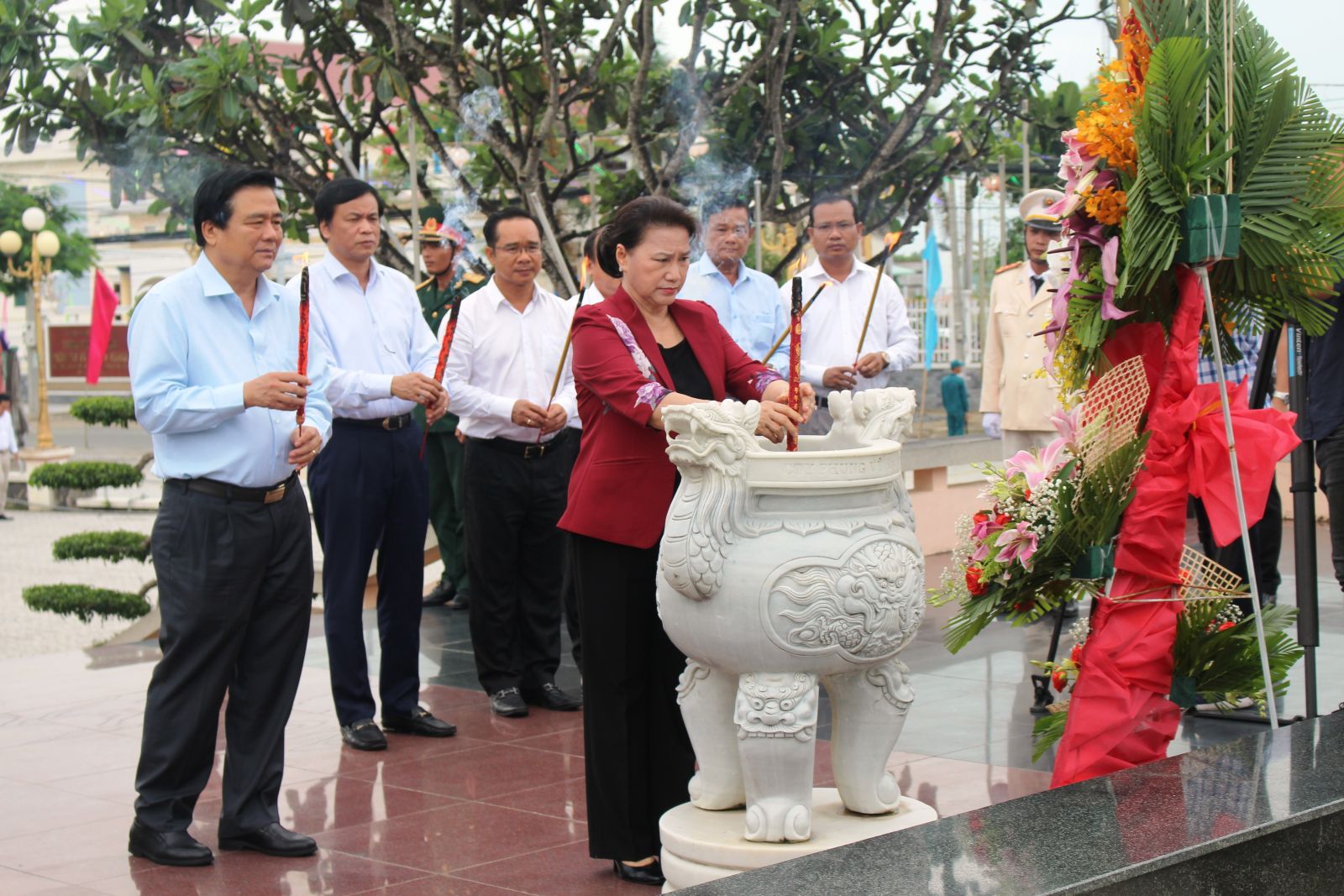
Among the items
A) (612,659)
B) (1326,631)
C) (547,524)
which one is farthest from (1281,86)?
(1326,631)

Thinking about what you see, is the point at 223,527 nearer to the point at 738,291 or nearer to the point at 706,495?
the point at 706,495

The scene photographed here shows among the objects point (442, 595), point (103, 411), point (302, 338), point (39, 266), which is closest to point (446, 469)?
point (442, 595)

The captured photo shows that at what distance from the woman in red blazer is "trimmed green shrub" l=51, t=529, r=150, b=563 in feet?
21.7

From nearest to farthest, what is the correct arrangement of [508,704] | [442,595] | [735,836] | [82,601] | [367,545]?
[735,836] < [367,545] < [508,704] < [442,595] < [82,601]

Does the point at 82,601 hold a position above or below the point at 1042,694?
below

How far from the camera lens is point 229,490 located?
409 cm

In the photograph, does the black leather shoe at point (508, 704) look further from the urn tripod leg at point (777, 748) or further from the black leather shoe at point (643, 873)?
the urn tripod leg at point (777, 748)

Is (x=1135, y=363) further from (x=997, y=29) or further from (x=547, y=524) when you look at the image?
(x=997, y=29)

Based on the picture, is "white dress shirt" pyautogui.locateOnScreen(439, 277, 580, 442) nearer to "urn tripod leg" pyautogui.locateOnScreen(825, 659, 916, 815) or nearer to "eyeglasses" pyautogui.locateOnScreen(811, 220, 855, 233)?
"eyeglasses" pyautogui.locateOnScreen(811, 220, 855, 233)

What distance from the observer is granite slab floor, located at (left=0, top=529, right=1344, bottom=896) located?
13.0 ft

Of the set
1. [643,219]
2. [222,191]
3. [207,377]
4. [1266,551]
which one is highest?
[222,191]

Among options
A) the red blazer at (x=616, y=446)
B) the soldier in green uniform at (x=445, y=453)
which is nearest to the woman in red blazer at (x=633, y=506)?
the red blazer at (x=616, y=446)

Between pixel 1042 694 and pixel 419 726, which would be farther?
pixel 1042 694

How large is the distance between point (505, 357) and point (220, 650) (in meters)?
2.03
